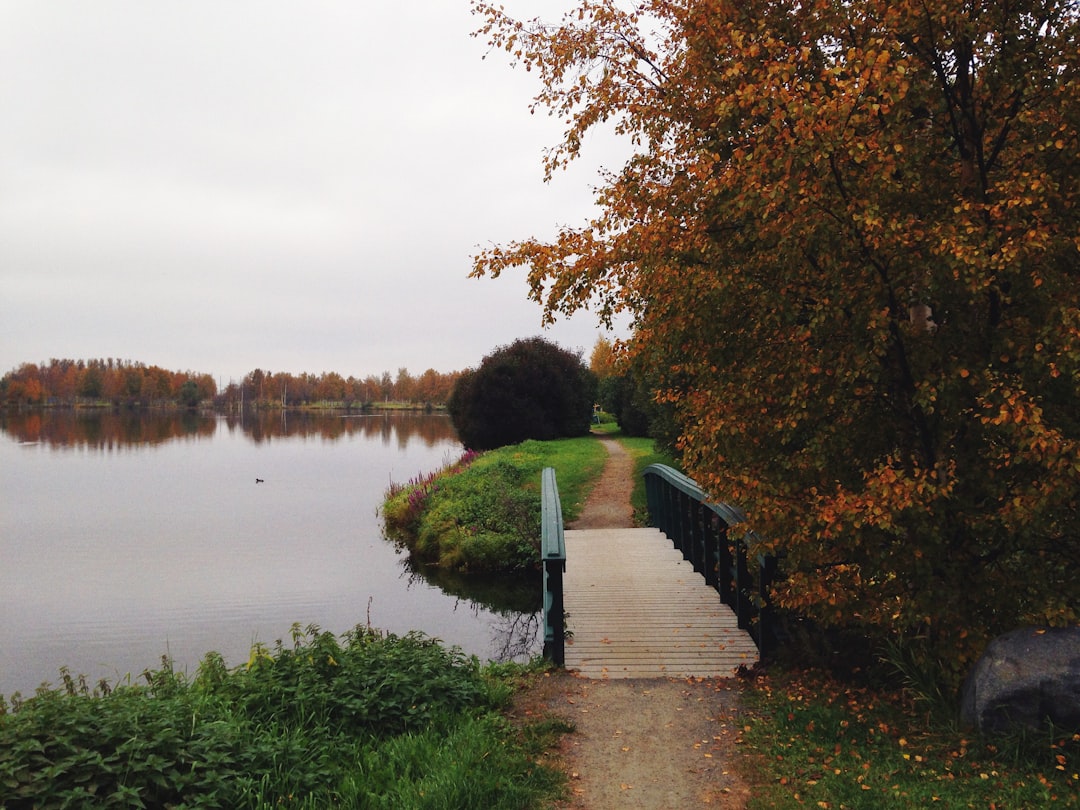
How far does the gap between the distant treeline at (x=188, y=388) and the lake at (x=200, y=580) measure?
9853cm

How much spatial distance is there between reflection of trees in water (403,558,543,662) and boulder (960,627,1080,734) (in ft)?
20.2

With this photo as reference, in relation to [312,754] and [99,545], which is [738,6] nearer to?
[312,754]

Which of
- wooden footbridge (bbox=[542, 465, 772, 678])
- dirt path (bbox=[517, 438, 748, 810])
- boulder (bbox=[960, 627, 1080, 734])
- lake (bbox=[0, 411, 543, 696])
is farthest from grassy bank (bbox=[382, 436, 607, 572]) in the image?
boulder (bbox=[960, 627, 1080, 734])

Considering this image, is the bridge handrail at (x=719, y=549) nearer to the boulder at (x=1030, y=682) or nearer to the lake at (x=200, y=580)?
the boulder at (x=1030, y=682)

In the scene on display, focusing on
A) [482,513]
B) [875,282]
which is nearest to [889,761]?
[875,282]

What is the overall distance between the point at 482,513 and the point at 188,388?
5604 inches

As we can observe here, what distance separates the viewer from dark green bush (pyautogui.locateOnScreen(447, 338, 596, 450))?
36594 millimetres

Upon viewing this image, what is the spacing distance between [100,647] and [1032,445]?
434 inches

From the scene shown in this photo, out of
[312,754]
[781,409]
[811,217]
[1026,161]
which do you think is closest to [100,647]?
[312,754]

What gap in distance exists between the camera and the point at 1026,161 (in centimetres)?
449

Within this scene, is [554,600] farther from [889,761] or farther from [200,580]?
[200,580]

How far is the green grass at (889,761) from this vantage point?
3869 millimetres

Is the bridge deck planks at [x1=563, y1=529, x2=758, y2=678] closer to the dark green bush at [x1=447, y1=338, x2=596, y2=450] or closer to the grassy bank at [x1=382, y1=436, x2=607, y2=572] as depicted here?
the grassy bank at [x1=382, y1=436, x2=607, y2=572]

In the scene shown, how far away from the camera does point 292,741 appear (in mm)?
4340
